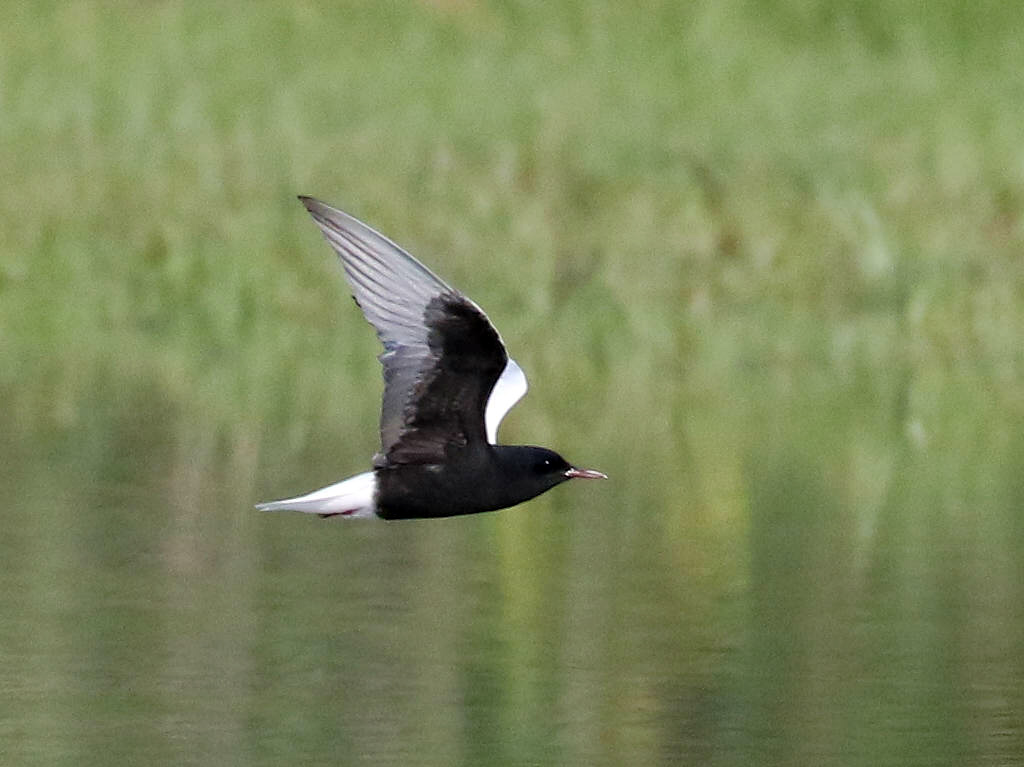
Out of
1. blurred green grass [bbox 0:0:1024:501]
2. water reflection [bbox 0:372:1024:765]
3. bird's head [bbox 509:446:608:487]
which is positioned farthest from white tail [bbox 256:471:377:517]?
blurred green grass [bbox 0:0:1024:501]

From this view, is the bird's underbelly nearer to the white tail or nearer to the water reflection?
the white tail

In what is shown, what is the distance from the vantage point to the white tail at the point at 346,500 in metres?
7.16

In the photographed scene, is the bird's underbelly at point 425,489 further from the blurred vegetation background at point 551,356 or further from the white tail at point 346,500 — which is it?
the blurred vegetation background at point 551,356

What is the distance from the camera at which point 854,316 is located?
14969 mm

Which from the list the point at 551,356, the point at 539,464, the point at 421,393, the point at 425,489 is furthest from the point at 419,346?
the point at 551,356

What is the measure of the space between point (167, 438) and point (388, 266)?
171 inches

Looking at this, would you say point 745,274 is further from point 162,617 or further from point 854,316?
point 162,617

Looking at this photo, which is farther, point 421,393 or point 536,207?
point 536,207

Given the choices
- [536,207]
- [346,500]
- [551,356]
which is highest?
[536,207]

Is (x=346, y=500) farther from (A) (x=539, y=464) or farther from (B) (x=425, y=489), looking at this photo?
(A) (x=539, y=464)

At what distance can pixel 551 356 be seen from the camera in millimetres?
13820

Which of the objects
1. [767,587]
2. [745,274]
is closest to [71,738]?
[767,587]

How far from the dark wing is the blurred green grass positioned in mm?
4577

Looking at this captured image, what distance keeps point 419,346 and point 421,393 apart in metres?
0.12
